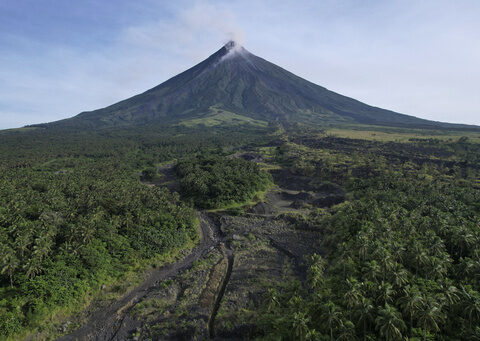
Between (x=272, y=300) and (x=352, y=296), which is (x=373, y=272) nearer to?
(x=352, y=296)

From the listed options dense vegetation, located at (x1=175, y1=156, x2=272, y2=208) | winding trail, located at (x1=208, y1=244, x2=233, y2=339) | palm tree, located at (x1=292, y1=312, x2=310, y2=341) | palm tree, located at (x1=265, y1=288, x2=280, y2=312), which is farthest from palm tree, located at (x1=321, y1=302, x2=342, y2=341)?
dense vegetation, located at (x1=175, y1=156, x2=272, y2=208)

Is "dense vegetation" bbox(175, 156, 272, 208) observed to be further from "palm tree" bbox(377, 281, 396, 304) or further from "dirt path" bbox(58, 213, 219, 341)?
"palm tree" bbox(377, 281, 396, 304)

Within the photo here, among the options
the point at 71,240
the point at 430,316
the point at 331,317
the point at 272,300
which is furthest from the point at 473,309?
the point at 71,240

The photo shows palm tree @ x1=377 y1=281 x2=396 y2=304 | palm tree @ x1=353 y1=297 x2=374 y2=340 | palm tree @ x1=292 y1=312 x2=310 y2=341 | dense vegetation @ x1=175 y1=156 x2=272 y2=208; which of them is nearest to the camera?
palm tree @ x1=353 y1=297 x2=374 y2=340

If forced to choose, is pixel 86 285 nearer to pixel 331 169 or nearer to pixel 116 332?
pixel 116 332

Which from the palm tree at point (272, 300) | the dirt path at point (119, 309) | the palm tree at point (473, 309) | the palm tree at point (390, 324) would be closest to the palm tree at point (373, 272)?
the palm tree at point (390, 324)

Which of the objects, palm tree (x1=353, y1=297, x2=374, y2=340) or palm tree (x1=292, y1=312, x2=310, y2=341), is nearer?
palm tree (x1=353, y1=297, x2=374, y2=340)
